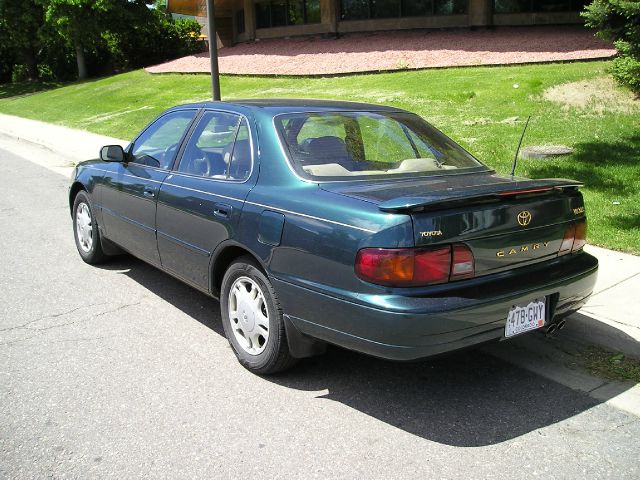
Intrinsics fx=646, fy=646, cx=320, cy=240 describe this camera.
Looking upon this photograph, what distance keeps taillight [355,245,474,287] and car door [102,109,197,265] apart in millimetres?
2192

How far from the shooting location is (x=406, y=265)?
3.15 metres

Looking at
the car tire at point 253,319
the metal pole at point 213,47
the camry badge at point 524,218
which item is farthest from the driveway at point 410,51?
the car tire at point 253,319

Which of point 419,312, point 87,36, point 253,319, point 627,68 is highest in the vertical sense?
point 87,36

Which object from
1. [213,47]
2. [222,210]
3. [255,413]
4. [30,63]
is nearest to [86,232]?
[222,210]

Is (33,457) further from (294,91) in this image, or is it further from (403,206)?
(294,91)

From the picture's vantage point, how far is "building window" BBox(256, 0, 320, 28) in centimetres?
2930

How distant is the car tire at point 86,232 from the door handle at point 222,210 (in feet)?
7.47

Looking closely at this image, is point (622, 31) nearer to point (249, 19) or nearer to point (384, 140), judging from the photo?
point (384, 140)

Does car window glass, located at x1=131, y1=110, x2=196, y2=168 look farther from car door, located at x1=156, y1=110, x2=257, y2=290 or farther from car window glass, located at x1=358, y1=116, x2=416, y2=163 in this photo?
car window glass, located at x1=358, y1=116, x2=416, y2=163

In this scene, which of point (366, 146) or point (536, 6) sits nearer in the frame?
point (366, 146)

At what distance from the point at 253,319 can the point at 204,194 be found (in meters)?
0.93

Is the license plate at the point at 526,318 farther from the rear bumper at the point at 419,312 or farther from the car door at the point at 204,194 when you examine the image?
the car door at the point at 204,194

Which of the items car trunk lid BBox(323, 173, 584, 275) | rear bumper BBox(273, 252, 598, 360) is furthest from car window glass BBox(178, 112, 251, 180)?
rear bumper BBox(273, 252, 598, 360)

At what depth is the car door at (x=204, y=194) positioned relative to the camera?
13.3 ft
